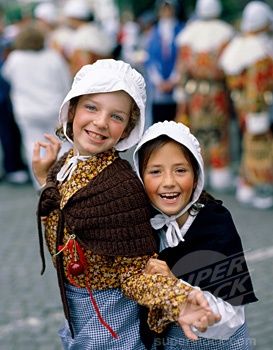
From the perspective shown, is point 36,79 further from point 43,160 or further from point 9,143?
point 43,160

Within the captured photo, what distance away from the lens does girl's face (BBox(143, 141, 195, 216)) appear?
2.32 meters

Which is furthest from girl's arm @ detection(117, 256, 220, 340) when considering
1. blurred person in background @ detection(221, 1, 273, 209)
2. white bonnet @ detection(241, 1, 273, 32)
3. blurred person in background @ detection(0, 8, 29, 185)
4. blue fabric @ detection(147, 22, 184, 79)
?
blurred person in background @ detection(0, 8, 29, 185)

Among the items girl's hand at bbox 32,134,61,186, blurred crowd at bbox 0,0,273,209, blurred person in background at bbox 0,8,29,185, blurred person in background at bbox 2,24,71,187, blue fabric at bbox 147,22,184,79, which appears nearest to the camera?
girl's hand at bbox 32,134,61,186

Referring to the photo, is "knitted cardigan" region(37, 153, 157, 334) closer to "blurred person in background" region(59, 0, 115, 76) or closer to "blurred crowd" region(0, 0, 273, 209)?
"blurred crowd" region(0, 0, 273, 209)

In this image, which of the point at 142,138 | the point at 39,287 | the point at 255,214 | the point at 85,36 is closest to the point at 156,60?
the point at 85,36

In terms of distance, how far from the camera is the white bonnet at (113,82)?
2.30 meters

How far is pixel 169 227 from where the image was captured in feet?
7.75

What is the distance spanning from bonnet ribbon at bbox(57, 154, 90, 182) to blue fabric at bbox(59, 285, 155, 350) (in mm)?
365

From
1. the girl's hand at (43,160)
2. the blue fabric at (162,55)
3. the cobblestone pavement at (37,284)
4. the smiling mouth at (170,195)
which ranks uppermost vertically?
the blue fabric at (162,55)

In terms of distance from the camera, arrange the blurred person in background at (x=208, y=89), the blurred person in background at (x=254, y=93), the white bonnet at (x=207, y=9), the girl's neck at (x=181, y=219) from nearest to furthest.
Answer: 1. the girl's neck at (x=181, y=219)
2. the blurred person in background at (x=254, y=93)
3. the blurred person in background at (x=208, y=89)
4. the white bonnet at (x=207, y=9)

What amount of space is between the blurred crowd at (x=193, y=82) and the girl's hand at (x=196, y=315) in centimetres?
433

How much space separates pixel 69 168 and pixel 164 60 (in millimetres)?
5477

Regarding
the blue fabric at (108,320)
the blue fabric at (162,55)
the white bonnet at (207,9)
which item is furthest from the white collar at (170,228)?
the blue fabric at (162,55)

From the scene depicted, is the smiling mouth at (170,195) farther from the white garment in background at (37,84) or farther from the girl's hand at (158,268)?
the white garment in background at (37,84)
